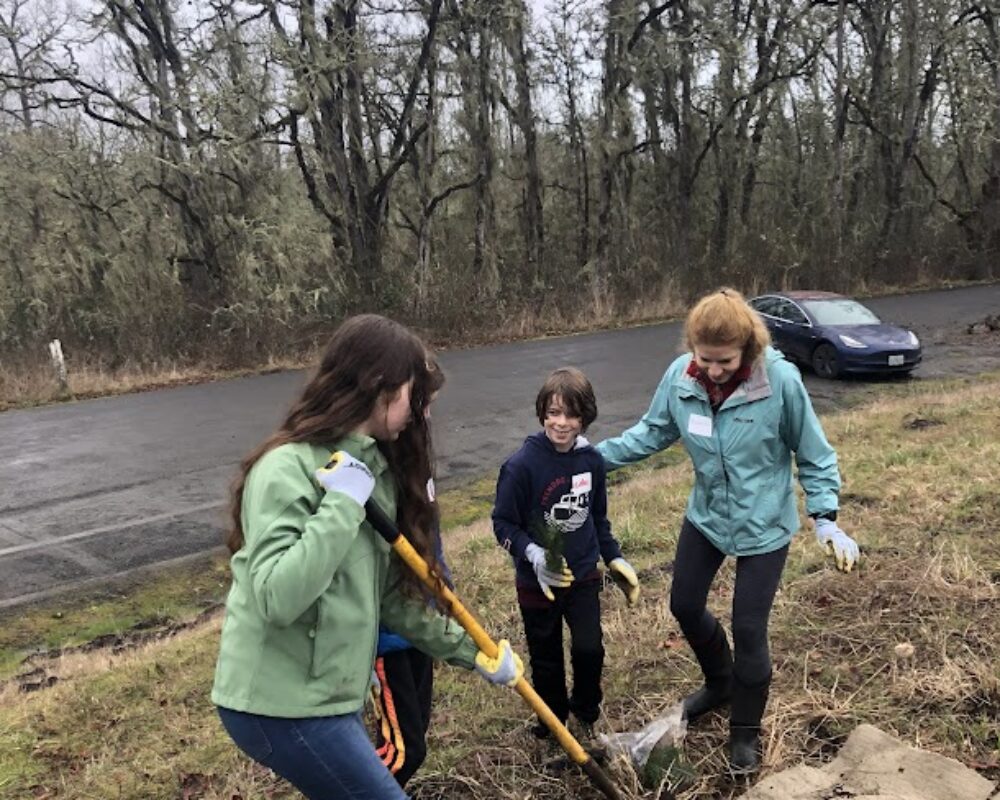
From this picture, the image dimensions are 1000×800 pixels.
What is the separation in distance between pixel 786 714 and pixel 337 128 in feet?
62.1

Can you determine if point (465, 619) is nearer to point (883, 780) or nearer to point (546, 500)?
point (546, 500)

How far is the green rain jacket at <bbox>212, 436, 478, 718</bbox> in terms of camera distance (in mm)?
1776

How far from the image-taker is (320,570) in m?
1.77

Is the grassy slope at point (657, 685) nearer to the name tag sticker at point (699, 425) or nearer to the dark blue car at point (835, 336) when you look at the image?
the name tag sticker at point (699, 425)

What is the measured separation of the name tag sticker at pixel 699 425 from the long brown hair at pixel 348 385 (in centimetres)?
120

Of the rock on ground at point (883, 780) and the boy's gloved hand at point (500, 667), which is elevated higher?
the boy's gloved hand at point (500, 667)

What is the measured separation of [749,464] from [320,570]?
5.51 ft

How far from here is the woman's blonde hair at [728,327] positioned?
2.83 metres

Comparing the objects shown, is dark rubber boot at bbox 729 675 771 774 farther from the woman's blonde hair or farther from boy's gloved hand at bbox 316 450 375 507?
boy's gloved hand at bbox 316 450 375 507

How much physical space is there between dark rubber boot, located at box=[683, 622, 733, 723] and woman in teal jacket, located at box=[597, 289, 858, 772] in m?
0.26

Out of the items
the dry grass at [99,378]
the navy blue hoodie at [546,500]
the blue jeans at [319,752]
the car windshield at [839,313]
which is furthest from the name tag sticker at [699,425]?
the dry grass at [99,378]

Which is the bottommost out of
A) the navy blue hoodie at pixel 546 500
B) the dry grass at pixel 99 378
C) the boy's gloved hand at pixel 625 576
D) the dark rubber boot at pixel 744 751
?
the dark rubber boot at pixel 744 751

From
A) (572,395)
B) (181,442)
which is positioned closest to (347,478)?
(572,395)

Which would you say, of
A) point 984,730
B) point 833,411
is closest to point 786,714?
point 984,730
